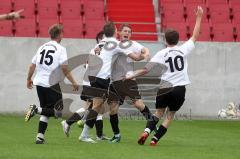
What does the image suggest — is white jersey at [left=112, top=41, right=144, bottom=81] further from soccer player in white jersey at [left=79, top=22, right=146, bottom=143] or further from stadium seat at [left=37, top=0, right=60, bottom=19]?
stadium seat at [left=37, top=0, right=60, bottom=19]

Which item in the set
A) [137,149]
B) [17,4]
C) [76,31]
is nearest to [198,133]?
[137,149]

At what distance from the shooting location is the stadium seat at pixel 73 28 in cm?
2336

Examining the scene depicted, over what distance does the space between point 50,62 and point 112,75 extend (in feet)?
4.48

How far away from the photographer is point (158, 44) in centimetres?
2291

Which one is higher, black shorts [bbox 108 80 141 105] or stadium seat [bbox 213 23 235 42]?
black shorts [bbox 108 80 141 105]

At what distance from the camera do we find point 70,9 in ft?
79.8

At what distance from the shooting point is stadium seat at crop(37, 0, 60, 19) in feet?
78.3

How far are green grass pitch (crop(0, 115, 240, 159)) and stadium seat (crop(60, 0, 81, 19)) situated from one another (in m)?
5.75

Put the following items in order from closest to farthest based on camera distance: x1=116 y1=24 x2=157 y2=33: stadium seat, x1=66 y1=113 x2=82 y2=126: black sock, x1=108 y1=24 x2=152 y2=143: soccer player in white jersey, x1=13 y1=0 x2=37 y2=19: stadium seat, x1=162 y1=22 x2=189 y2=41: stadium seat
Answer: x1=108 y1=24 x2=152 y2=143: soccer player in white jersey → x1=66 y1=113 x2=82 y2=126: black sock → x1=13 y1=0 x2=37 y2=19: stadium seat → x1=162 y1=22 x2=189 y2=41: stadium seat → x1=116 y1=24 x2=157 y2=33: stadium seat

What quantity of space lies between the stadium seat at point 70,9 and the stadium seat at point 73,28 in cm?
40

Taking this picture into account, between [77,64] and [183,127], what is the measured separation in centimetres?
494

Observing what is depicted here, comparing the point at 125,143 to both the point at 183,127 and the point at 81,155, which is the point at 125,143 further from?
the point at 183,127

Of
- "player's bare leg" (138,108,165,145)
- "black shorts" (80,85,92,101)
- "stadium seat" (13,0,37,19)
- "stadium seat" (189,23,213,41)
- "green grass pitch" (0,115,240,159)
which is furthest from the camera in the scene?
"stadium seat" (189,23,213,41)

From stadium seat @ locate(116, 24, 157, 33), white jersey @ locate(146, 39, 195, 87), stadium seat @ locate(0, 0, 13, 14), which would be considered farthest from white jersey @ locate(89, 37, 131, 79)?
stadium seat @ locate(116, 24, 157, 33)
